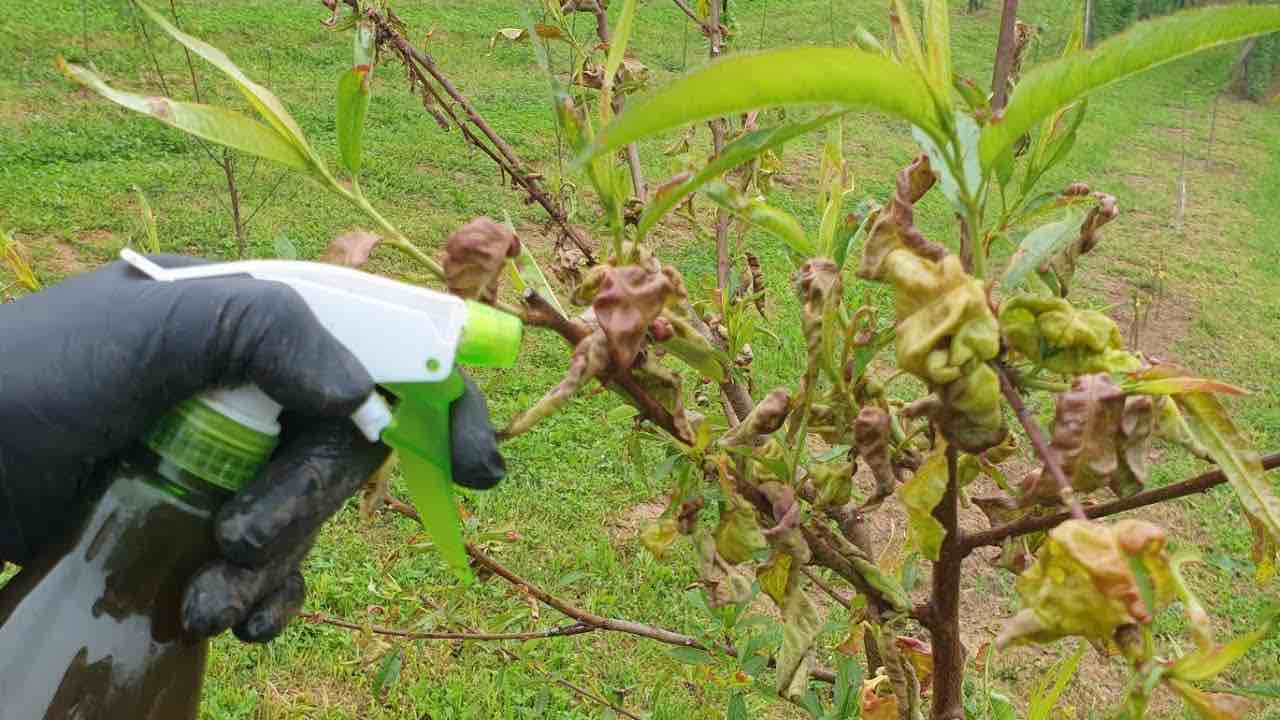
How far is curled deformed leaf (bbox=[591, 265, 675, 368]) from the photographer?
2.10ft

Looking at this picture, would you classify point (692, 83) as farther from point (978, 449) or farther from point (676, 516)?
point (676, 516)

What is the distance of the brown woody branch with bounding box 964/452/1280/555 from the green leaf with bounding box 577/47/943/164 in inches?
13.9

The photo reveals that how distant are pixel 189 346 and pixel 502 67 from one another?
8070 mm

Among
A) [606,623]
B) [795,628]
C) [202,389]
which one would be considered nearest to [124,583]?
[202,389]

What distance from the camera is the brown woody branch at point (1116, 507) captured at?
745mm

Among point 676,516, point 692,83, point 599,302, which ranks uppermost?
point 692,83

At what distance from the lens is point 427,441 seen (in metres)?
0.74

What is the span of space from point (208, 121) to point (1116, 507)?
637 millimetres

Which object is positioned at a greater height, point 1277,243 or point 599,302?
point 599,302

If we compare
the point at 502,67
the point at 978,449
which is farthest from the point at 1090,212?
the point at 502,67

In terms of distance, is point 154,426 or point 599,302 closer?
point 599,302

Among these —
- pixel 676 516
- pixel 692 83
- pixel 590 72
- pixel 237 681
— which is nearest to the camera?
pixel 692 83

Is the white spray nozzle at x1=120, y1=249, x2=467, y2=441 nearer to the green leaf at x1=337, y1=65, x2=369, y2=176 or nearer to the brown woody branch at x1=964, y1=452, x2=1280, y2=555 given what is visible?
the green leaf at x1=337, y1=65, x2=369, y2=176

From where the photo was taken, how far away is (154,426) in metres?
0.74
